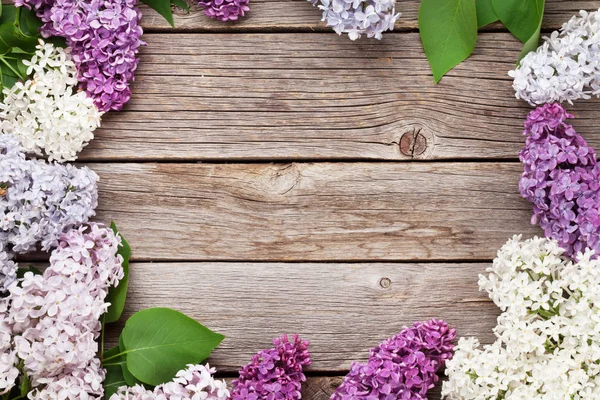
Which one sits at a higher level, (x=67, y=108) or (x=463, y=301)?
(x=67, y=108)

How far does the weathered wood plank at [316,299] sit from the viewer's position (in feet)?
4.22

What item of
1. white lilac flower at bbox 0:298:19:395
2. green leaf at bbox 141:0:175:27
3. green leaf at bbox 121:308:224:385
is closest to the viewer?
white lilac flower at bbox 0:298:19:395

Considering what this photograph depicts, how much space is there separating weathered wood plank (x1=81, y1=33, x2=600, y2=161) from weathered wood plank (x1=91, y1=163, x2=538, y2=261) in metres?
0.04

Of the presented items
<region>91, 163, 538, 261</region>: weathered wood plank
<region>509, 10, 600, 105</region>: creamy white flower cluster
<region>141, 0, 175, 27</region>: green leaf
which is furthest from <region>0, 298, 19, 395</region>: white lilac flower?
<region>509, 10, 600, 105</region>: creamy white flower cluster

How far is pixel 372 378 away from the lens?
1.17 metres

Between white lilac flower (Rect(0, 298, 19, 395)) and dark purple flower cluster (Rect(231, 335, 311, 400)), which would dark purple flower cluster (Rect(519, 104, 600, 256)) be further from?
white lilac flower (Rect(0, 298, 19, 395))

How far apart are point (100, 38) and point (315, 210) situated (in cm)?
52

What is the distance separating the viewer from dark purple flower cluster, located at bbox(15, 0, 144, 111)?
1.22 m

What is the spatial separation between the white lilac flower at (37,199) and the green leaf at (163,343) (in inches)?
8.6

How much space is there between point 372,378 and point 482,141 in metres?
0.51

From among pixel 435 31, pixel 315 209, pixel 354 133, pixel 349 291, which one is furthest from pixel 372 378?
pixel 435 31

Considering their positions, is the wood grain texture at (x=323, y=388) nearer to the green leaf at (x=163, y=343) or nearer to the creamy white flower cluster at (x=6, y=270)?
the green leaf at (x=163, y=343)

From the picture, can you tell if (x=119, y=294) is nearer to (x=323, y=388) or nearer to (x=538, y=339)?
(x=323, y=388)

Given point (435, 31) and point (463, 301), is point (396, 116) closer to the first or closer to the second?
point (435, 31)
